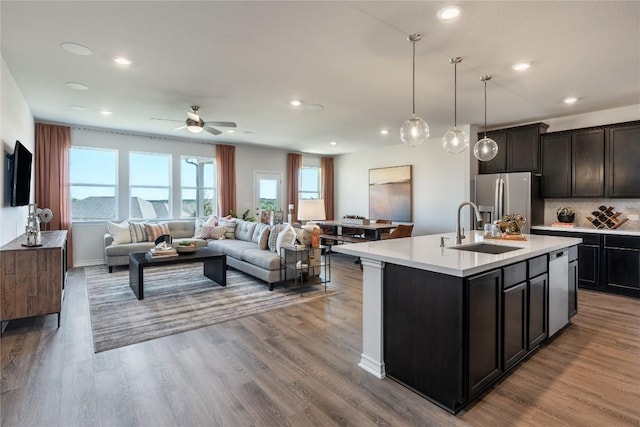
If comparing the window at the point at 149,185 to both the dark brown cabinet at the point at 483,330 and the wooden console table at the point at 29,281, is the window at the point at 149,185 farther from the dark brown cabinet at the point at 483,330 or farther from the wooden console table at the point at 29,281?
the dark brown cabinet at the point at 483,330

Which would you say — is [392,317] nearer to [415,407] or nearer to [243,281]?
[415,407]

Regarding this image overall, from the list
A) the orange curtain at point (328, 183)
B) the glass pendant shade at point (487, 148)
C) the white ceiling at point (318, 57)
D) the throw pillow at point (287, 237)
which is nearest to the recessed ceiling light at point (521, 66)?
the white ceiling at point (318, 57)

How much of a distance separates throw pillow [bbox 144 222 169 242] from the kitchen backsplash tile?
696 cm

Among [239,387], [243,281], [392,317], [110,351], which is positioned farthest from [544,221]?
[110,351]

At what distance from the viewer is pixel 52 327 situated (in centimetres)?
329

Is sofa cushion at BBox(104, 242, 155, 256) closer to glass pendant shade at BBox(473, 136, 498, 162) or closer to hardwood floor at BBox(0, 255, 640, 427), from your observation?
hardwood floor at BBox(0, 255, 640, 427)

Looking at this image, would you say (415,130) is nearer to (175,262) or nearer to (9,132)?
(175,262)

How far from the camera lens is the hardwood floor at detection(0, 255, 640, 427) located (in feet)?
6.35

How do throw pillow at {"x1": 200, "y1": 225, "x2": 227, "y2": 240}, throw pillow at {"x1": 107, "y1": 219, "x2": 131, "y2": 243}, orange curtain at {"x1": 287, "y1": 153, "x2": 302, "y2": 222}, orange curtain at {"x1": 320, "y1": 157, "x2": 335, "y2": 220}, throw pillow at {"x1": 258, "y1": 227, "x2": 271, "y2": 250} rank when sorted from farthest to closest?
orange curtain at {"x1": 320, "y1": 157, "x2": 335, "y2": 220} → orange curtain at {"x1": 287, "y1": 153, "x2": 302, "y2": 222} → throw pillow at {"x1": 200, "y1": 225, "x2": 227, "y2": 240} → throw pillow at {"x1": 107, "y1": 219, "x2": 131, "y2": 243} → throw pillow at {"x1": 258, "y1": 227, "x2": 271, "y2": 250}

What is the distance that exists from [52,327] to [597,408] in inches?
178

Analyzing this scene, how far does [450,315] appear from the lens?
1969mm

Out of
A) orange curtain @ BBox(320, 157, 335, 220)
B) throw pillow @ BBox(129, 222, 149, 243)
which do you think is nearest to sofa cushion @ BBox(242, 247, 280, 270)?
throw pillow @ BBox(129, 222, 149, 243)

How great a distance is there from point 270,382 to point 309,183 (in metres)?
7.48

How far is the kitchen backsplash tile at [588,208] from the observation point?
475 centimetres
